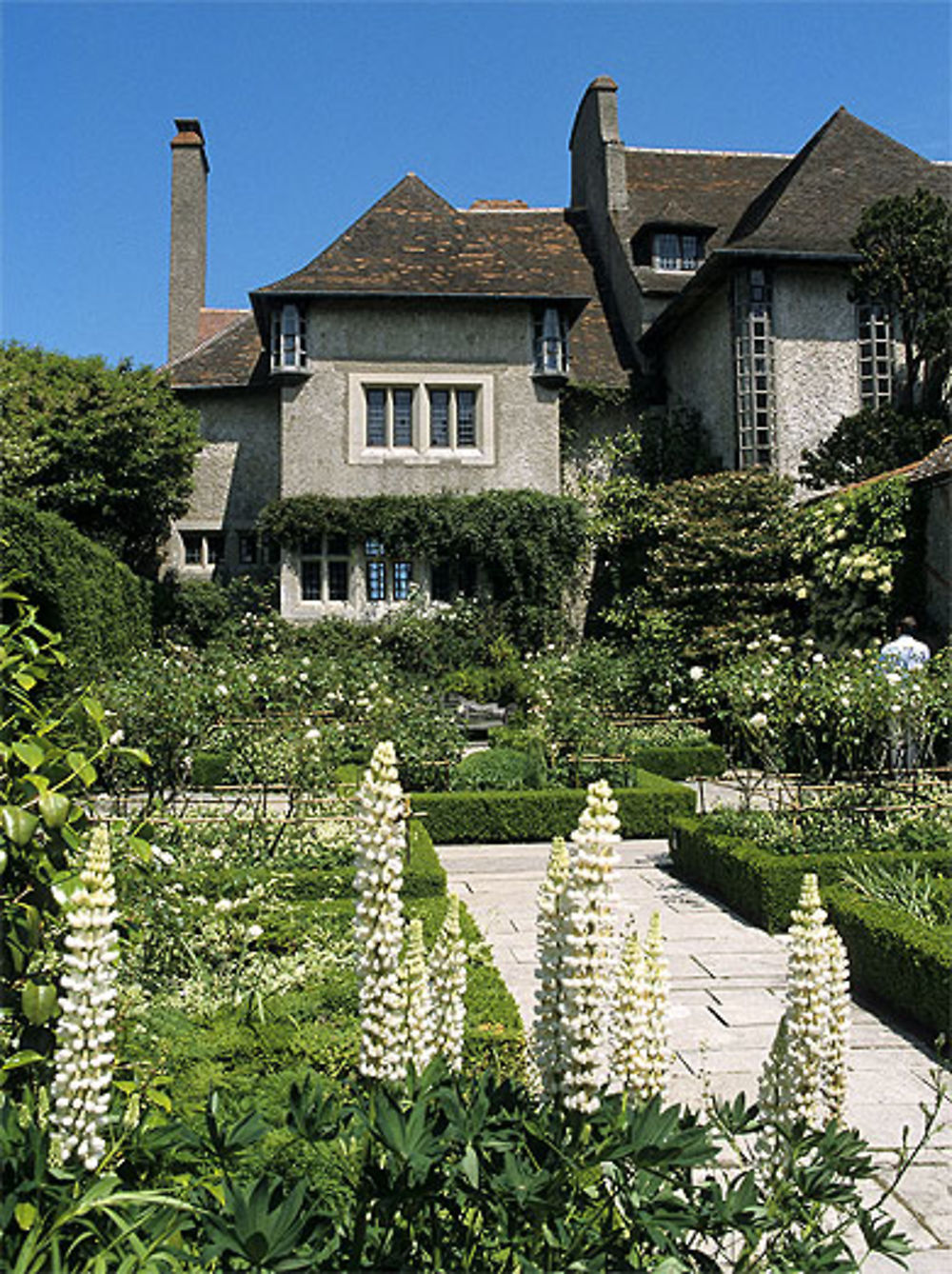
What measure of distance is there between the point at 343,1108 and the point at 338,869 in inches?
175

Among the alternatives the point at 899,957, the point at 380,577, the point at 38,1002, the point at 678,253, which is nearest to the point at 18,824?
the point at 38,1002

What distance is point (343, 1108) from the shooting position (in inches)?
89.0

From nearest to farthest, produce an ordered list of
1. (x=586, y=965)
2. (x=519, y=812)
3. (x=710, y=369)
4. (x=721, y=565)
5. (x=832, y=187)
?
(x=586, y=965) → (x=519, y=812) → (x=721, y=565) → (x=710, y=369) → (x=832, y=187)

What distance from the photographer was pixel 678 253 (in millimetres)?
23016

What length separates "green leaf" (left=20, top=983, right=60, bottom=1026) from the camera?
2.03 metres

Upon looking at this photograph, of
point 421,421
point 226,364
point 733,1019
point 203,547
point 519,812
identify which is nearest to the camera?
point 733,1019

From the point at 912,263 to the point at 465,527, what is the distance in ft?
29.6

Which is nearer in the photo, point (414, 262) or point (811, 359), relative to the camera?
point (811, 359)

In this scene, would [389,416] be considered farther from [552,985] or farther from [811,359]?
[552,985]

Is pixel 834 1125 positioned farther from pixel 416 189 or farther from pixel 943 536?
pixel 416 189

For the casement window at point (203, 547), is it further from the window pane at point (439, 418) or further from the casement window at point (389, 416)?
the window pane at point (439, 418)

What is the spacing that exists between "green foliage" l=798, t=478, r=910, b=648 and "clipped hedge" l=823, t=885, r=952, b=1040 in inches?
395

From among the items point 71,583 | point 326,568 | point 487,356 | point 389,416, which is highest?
point 487,356

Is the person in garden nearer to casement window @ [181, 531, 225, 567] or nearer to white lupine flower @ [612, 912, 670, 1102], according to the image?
white lupine flower @ [612, 912, 670, 1102]
